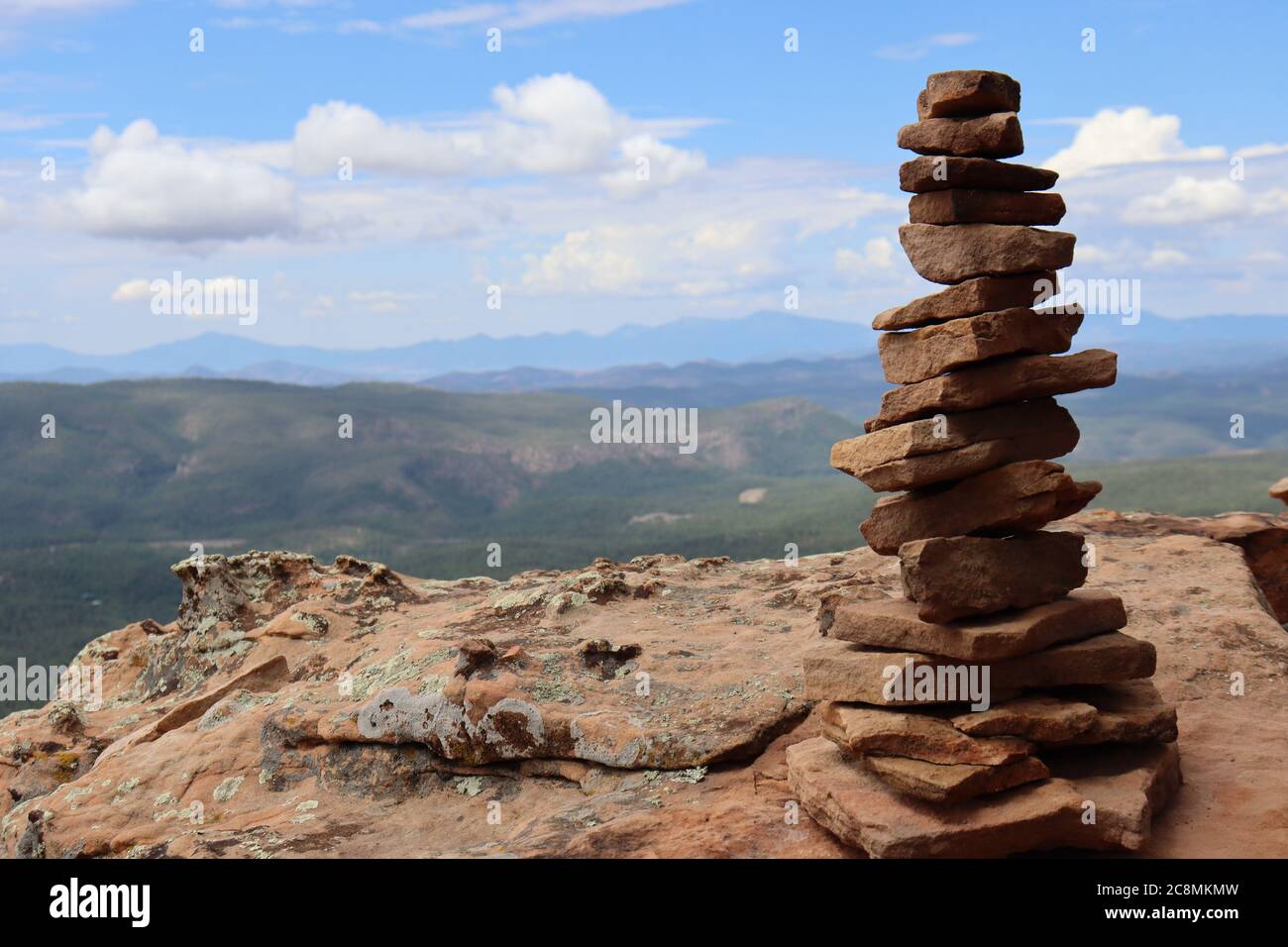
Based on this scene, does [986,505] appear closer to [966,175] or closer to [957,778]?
[957,778]

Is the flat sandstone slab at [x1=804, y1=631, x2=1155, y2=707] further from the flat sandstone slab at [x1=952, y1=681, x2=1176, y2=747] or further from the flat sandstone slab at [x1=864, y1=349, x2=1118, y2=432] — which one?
the flat sandstone slab at [x1=864, y1=349, x2=1118, y2=432]

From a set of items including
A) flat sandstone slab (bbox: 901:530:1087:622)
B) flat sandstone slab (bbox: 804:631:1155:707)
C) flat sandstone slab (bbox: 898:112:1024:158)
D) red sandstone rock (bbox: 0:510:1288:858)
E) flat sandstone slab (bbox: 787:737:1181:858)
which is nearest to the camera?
flat sandstone slab (bbox: 787:737:1181:858)

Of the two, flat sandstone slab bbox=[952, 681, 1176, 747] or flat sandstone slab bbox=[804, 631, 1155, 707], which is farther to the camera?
flat sandstone slab bbox=[804, 631, 1155, 707]

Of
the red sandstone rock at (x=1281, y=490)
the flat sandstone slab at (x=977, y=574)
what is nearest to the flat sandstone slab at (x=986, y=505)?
the flat sandstone slab at (x=977, y=574)

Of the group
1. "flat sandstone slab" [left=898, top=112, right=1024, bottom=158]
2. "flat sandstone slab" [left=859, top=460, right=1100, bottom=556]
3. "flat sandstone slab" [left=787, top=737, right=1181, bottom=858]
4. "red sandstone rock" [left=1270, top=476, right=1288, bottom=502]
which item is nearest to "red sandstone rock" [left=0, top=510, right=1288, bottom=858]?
"flat sandstone slab" [left=787, top=737, right=1181, bottom=858]

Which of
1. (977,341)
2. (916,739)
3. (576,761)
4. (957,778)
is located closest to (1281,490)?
(977,341)

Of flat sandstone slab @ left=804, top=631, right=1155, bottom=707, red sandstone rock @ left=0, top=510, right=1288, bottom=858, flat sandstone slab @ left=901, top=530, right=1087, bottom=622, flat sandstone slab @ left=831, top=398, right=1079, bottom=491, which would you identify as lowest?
red sandstone rock @ left=0, top=510, right=1288, bottom=858
